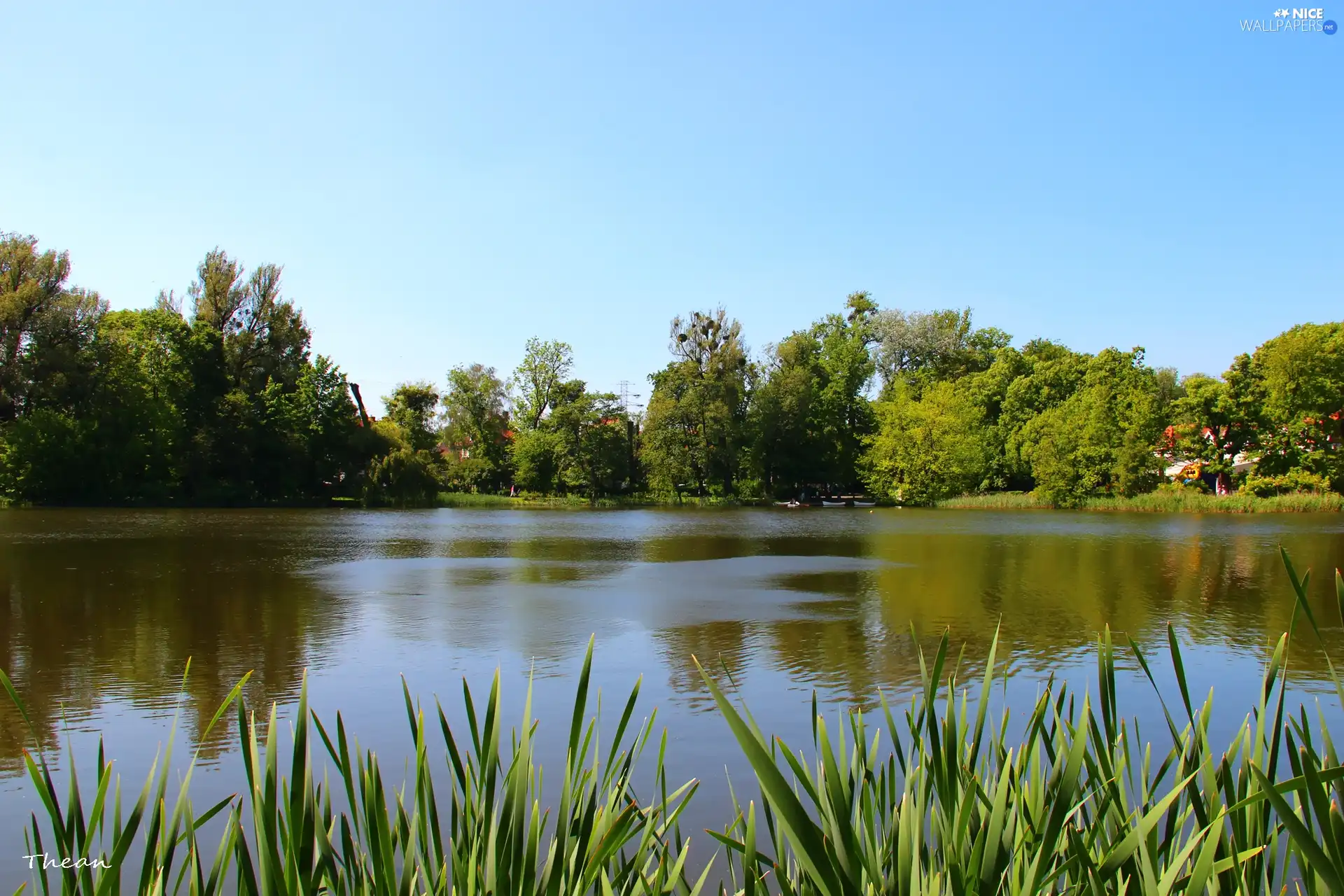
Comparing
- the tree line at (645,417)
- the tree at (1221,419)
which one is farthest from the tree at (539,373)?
the tree at (1221,419)

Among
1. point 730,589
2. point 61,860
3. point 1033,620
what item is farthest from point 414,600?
point 61,860

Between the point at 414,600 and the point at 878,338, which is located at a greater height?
the point at 878,338

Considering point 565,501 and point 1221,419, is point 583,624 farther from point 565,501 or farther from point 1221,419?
point 565,501

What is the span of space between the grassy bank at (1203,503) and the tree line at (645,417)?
1.39 metres

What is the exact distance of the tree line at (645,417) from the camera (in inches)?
1817

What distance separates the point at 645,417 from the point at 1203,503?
32.3 m

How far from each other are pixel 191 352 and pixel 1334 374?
58.6 meters

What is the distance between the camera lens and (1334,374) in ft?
156

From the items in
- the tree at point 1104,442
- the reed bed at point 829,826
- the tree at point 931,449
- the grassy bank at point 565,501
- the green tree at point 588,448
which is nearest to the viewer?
the reed bed at point 829,826

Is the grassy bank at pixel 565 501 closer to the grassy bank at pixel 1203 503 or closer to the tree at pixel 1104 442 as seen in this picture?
the grassy bank at pixel 1203 503

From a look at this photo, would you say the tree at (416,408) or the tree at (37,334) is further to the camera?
the tree at (416,408)

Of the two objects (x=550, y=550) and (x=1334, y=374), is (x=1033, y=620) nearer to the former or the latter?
(x=550, y=550)

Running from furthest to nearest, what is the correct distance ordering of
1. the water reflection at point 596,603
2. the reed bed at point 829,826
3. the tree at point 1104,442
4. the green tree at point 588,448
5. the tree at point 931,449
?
the green tree at point 588,448 → the tree at point 931,449 → the tree at point 1104,442 → the water reflection at point 596,603 → the reed bed at point 829,826

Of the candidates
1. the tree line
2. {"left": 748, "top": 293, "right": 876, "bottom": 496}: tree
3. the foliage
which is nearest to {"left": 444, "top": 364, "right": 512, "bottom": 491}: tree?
the tree line
